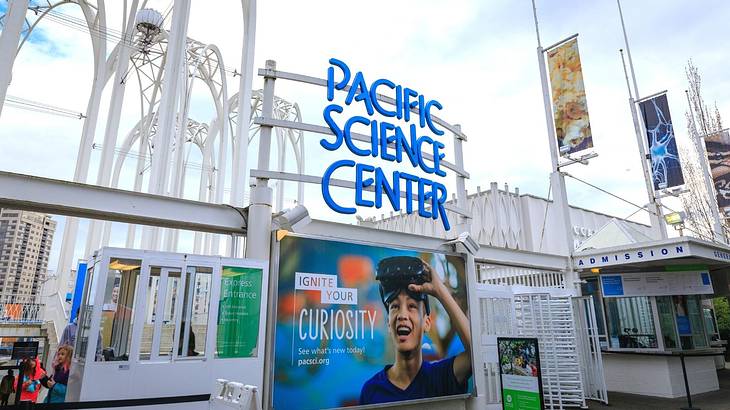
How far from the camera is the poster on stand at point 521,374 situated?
708 cm

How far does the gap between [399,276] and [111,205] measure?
16.7 ft

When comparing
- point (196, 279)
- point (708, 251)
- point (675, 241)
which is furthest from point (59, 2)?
point (708, 251)

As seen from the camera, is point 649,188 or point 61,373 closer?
point 61,373

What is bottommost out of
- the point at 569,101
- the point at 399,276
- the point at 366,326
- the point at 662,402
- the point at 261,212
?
the point at 662,402

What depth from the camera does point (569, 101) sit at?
14.5 m

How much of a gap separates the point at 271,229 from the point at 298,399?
2705 millimetres

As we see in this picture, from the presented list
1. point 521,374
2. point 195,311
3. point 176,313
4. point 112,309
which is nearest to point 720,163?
point 521,374

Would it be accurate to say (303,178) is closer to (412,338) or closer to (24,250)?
(412,338)

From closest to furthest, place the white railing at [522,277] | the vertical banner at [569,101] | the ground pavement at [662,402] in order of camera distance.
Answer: the ground pavement at [662,402] < the white railing at [522,277] < the vertical banner at [569,101]

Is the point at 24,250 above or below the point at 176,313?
above

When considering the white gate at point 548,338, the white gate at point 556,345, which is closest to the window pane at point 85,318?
the white gate at point 548,338

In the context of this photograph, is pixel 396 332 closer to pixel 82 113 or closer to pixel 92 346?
pixel 92 346

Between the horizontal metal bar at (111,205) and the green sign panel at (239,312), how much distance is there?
105 centimetres

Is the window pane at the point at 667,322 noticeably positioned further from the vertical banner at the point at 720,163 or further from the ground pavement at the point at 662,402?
the vertical banner at the point at 720,163
